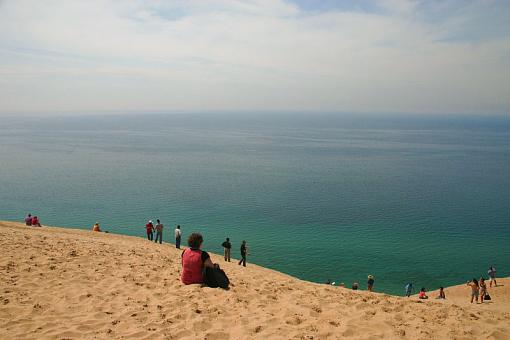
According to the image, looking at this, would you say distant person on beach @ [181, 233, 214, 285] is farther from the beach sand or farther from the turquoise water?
the turquoise water

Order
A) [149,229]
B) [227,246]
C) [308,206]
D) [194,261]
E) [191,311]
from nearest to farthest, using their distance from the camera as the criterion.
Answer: [191,311]
[194,261]
[227,246]
[149,229]
[308,206]

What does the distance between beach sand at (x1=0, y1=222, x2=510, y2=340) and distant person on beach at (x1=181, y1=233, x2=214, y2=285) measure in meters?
0.32

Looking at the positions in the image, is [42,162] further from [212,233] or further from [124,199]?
[212,233]

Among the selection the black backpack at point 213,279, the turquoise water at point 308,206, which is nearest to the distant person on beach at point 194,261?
the black backpack at point 213,279

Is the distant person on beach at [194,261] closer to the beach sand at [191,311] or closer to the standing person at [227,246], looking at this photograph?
the beach sand at [191,311]

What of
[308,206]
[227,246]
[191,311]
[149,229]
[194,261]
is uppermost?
Result: [194,261]

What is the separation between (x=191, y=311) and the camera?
848 cm

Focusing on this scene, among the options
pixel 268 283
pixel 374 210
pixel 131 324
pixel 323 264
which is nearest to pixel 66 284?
pixel 131 324

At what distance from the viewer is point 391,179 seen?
7950 cm

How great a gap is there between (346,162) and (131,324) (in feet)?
334

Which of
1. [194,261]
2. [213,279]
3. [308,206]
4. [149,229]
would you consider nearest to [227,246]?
[149,229]

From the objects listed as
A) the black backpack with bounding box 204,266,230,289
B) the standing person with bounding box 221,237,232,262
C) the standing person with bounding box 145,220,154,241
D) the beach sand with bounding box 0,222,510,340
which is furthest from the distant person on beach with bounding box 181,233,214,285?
the standing person with bounding box 145,220,154,241

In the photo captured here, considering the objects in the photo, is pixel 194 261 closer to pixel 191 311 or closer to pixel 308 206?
pixel 191 311

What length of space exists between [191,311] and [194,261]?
6.20ft
